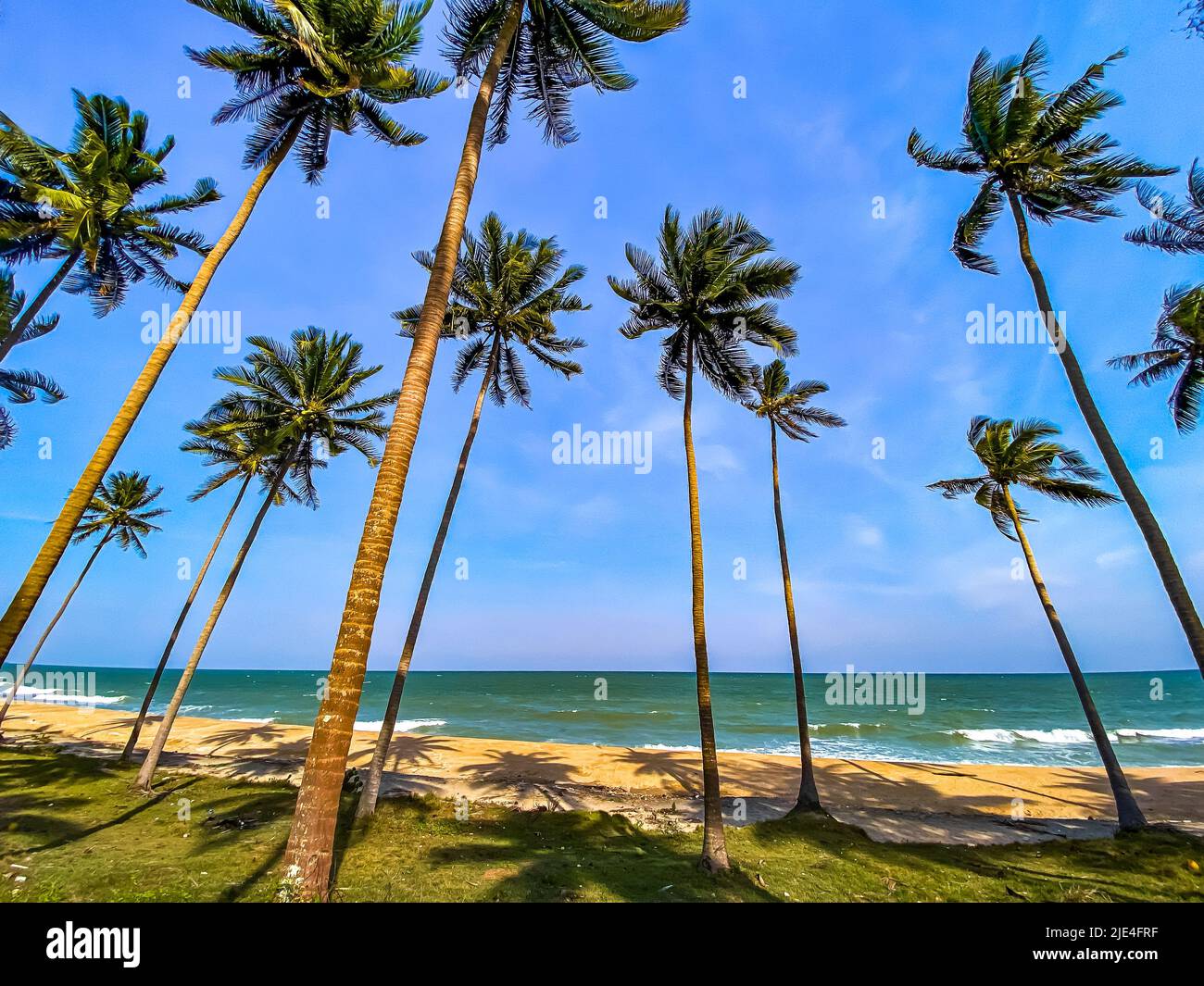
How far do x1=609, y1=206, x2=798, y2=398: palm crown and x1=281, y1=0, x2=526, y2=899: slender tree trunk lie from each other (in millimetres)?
7379

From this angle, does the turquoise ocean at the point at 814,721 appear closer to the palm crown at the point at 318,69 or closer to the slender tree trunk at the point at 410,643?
the slender tree trunk at the point at 410,643

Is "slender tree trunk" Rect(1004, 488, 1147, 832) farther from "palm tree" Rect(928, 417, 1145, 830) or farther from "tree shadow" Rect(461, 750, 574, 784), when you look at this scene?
"tree shadow" Rect(461, 750, 574, 784)

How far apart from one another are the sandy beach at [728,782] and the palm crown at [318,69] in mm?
18376

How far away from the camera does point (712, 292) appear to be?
42.1 ft

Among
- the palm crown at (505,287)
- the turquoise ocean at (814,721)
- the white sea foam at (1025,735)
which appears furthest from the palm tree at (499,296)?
the white sea foam at (1025,735)

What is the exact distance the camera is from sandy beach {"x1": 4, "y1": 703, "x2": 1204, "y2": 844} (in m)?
15.0

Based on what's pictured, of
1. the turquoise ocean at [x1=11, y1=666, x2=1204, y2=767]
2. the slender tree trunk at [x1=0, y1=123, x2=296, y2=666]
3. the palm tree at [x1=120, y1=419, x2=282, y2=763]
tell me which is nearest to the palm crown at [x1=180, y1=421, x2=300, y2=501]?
the palm tree at [x1=120, y1=419, x2=282, y2=763]

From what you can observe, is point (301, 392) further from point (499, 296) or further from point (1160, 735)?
point (1160, 735)

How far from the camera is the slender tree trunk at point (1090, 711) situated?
13.1 metres

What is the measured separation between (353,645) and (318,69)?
11.8 metres

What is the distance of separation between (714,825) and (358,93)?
17.8 meters

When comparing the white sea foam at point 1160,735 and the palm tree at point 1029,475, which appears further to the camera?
the white sea foam at point 1160,735
